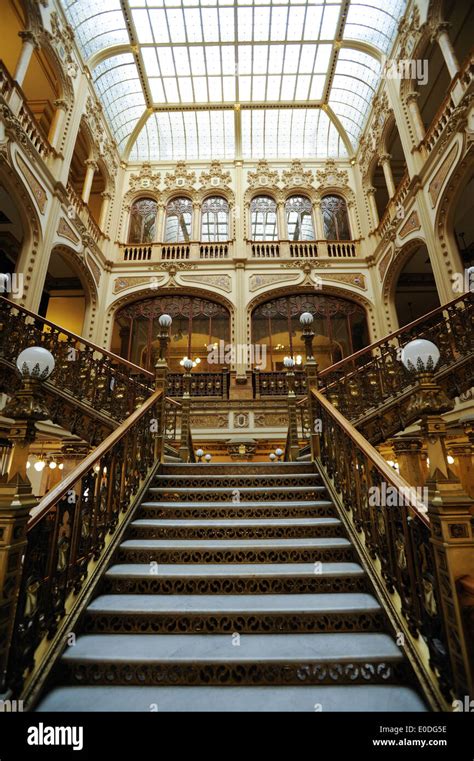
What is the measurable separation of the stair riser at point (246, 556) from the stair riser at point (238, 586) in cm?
25

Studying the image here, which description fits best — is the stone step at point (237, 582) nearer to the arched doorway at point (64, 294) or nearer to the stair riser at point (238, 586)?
the stair riser at point (238, 586)

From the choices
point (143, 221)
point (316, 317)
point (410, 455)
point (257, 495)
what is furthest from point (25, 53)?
point (410, 455)

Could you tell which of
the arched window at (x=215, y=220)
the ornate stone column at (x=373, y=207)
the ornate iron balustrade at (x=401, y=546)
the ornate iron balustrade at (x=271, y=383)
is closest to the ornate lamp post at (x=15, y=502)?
the ornate iron balustrade at (x=401, y=546)

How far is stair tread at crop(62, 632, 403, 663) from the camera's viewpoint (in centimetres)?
192

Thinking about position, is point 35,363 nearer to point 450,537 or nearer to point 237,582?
point 237,582

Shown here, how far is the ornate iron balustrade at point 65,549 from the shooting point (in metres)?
1.87

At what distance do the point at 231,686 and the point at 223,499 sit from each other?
1841mm

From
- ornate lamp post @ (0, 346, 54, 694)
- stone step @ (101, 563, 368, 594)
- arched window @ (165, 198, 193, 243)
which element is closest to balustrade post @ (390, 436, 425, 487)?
stone step @ (101, 563, 368, 594)

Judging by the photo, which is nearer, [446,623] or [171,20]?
[446,623]

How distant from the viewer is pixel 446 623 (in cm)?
173

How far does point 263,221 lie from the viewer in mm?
12648
